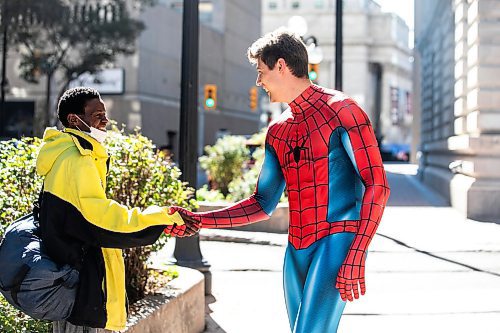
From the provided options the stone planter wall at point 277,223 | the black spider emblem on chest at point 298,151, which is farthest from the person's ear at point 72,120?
the stone planter wall at point 277,223

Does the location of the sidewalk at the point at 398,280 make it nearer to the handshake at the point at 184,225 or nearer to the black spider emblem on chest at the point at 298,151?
the handshake at the point at 184,225

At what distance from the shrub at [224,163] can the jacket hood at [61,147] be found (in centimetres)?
1557

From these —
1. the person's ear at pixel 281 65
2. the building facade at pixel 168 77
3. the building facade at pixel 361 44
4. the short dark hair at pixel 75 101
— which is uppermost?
the building facade at pixel 361 44

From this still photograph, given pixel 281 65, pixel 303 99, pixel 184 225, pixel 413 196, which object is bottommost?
pixel 413 196

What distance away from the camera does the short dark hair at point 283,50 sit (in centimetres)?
402

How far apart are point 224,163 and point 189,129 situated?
10544 millimetres

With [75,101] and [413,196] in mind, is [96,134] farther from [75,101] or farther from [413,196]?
[413,196]

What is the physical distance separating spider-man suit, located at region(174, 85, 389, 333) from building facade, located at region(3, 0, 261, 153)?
123 feet

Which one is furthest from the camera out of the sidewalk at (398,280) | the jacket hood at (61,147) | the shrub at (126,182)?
the sidewalk at (398,280)

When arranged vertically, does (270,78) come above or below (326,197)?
above

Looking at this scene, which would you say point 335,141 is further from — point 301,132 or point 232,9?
point 232,9

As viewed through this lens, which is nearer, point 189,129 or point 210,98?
point 189,129

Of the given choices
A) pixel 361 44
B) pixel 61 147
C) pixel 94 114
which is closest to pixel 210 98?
pixel 94 114

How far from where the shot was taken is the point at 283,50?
4.01 m
